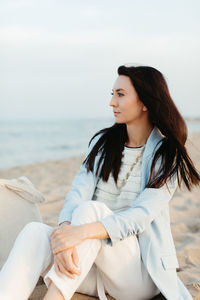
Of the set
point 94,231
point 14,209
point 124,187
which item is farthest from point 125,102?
point 14,209

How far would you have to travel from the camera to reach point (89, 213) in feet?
6.53

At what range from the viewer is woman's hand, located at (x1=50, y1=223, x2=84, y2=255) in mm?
1865

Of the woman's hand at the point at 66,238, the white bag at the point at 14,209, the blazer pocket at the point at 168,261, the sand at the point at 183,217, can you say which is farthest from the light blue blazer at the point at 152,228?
the white bag at the point at 14,209

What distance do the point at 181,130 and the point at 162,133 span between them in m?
0.12

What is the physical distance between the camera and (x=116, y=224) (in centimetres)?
197

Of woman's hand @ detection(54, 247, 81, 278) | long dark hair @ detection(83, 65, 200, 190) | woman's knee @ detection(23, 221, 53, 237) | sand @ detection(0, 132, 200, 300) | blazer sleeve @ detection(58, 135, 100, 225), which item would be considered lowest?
sand @ detection(0, 132, 200, 300)

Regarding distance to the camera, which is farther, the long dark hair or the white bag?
the white bag

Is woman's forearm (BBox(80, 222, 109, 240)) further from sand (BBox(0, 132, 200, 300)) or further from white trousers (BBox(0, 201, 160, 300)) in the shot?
sand (BBox(0, 132, 200, 300))

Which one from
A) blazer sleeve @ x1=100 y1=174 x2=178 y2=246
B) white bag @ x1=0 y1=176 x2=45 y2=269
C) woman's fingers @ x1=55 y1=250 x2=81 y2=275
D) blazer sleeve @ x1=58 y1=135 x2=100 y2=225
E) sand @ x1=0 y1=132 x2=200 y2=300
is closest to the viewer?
woman's fingers @ x1=55 y1=250 x2=81 y2=275

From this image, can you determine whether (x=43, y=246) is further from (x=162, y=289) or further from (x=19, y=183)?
(x=19, y=183)

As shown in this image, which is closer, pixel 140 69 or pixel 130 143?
pixel 140 69

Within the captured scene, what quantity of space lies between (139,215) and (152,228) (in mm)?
164

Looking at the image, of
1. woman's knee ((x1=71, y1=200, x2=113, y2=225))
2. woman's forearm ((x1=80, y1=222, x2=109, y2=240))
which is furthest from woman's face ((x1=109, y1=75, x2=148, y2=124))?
woman's forearm ((x1=80, y1=222, x2=109, y2=240))

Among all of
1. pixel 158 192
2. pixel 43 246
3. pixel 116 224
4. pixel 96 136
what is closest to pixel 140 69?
pixel 96 136
